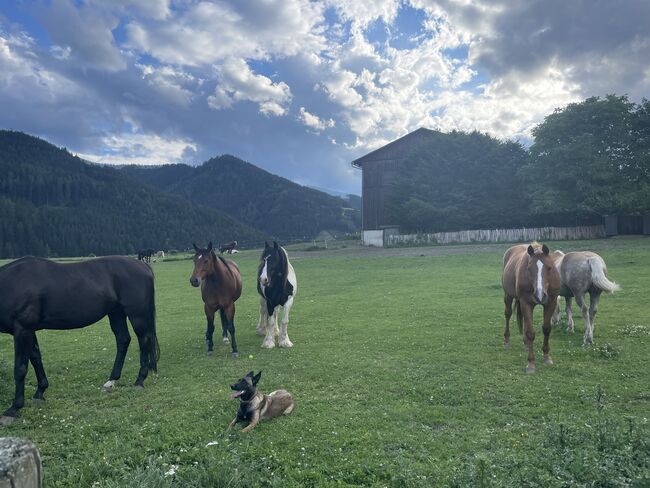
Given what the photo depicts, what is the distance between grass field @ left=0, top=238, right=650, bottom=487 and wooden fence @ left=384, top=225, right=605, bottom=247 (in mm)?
29238

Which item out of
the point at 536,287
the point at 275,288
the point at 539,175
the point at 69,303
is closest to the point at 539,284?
A: the point at 536,287

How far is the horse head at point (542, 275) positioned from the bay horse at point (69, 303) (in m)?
7.54

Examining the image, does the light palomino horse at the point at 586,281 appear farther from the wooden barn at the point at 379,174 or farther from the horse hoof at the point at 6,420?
the wooden barn at the point at 379,174

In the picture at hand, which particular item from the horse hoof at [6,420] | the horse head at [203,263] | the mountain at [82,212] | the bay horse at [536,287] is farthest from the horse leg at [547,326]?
the mountain at [82,212]

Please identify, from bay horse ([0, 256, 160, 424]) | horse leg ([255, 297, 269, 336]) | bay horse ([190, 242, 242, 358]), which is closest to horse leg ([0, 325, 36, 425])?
bay horse ([0, 256, 160, 424])

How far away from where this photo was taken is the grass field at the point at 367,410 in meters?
4.52

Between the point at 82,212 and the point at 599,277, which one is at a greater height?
the point at 82,212

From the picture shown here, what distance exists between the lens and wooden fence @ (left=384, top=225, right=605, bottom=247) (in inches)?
1567

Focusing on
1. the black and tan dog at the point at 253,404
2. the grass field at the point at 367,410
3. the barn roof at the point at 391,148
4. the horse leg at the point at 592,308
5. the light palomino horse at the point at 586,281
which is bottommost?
the grass field at the point at 367,410

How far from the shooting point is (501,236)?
4184cm

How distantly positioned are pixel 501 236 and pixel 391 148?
Answer: 742 inches

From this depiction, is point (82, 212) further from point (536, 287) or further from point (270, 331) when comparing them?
point (536, 287)

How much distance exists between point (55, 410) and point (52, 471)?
2354 millimetres

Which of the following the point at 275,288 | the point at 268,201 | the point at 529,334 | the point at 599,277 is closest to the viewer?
the point at 529,334
